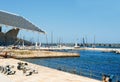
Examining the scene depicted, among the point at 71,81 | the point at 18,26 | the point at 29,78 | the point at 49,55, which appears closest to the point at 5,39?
the point at 18,26

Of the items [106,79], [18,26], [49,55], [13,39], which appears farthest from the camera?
[49,55]

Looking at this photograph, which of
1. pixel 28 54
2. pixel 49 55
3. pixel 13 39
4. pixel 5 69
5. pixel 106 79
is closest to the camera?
pixel 106 79

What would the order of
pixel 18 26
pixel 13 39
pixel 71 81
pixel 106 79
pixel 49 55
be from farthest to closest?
pixel 49 55 → pixel 13 39 → pixel 18 26 → pixel 71 81 → pixel 106 79

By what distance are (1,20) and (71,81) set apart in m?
24.4

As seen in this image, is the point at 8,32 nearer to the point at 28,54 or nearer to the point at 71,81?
the point at 71,81

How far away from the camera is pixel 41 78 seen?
26484 millimetres

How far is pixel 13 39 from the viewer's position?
47.2m

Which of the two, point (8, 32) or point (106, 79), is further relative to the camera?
point (8, 32)

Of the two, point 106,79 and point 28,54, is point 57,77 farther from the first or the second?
point 28,54

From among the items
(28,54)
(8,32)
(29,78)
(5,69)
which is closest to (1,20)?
(8,32)

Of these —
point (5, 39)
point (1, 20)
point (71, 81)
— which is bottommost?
point (71, 81)

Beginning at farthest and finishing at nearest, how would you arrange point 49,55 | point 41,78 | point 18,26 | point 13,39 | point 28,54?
point 49,55 < point 28,54 < point 13,39 < point 18,26 < point 41,78

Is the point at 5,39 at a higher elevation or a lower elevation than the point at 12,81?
higher

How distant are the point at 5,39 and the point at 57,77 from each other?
72.1ft
